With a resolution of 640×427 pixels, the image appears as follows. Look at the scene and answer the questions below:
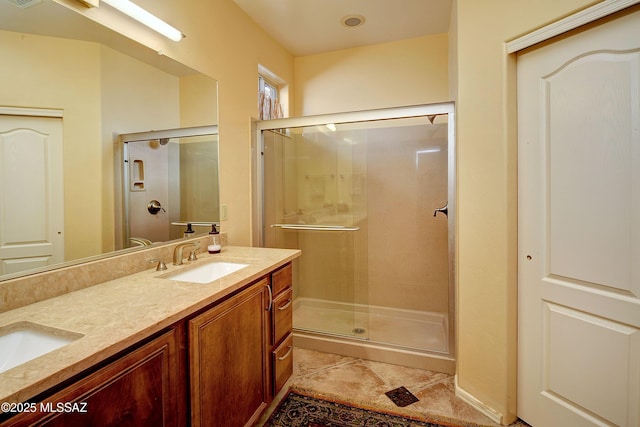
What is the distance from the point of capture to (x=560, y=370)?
1.46 meters

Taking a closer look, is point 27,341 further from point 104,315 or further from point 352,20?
point 352,20

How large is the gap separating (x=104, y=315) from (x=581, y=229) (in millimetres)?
1964

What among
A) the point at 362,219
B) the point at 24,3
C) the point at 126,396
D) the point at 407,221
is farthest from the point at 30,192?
the point at 407,221

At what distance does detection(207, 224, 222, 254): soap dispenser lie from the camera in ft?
6.33

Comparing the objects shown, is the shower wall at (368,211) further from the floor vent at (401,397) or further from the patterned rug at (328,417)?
the patterned rug at (328,417)

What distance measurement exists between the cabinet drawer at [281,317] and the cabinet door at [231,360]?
0.30 feet

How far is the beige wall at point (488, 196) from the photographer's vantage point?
1.56 metres

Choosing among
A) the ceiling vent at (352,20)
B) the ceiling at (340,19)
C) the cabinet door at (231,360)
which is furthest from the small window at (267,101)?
the cabinet door at (231,360)

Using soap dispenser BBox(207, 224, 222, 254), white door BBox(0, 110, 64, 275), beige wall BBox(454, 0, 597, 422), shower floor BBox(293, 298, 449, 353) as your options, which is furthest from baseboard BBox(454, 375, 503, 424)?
white door BBox(0, 110, 64, 275)

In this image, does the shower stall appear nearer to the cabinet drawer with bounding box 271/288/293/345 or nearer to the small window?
the small window

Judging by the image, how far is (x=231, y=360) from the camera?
128 centimetres

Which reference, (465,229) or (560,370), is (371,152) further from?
(560,370)

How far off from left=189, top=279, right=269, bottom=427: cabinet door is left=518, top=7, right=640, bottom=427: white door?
1.40 m

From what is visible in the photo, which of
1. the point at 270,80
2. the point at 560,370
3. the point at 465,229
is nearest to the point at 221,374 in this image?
the point at 465,229
